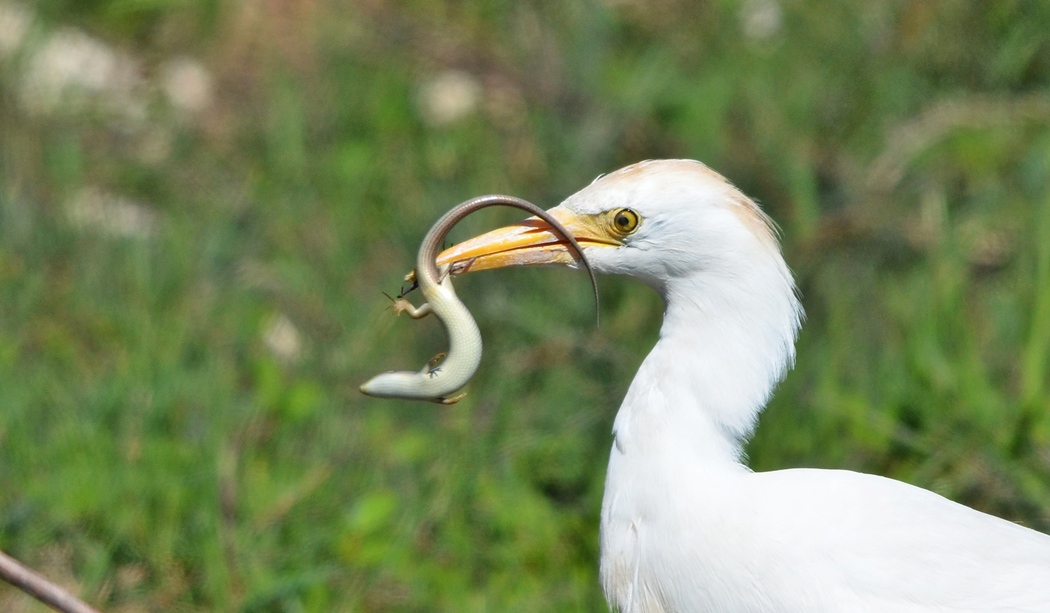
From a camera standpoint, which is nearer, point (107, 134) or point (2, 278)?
point (2, 278)

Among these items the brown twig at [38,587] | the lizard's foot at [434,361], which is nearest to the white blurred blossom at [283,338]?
the lizard's foot at [434,361]

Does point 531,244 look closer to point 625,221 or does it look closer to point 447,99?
point 625,221

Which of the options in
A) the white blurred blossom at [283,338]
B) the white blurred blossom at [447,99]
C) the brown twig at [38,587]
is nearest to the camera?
the brown twig at [38,587]

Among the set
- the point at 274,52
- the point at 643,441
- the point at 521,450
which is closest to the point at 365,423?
the point at 521,450

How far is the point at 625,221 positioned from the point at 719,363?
332mm

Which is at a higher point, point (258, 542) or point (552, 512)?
point (258, 542)

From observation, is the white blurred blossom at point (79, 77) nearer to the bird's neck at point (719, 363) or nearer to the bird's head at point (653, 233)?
the bird's head at point (653, 233)

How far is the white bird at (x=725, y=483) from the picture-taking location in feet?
7.53

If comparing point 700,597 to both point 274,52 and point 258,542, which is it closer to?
point 258,542

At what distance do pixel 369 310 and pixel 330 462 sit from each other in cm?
85

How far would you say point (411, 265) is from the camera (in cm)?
451

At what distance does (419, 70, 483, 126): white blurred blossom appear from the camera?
5.42m

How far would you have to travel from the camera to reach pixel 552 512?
3695 mm

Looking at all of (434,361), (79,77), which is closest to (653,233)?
(434,361)
